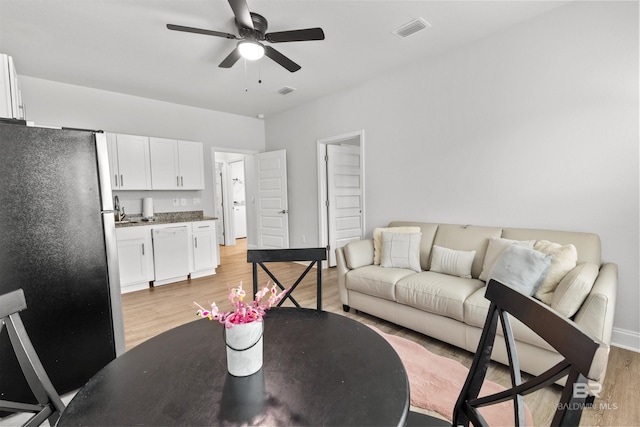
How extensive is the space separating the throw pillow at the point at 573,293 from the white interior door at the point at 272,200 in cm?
415

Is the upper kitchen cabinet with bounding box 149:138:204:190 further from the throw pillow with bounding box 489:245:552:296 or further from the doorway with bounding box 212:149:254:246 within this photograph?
the throw pillow with bounding box 489:245:552:296

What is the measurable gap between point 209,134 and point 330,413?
533 cm

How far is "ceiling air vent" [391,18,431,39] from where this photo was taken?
2682mm

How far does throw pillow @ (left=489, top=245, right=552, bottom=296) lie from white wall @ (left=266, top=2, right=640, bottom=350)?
0.80 meters

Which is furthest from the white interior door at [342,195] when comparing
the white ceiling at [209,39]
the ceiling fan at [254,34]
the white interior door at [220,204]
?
the white interior door at [220,204]

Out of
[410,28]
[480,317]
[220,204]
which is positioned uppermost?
[410,28]

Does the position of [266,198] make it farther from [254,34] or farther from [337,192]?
[254,34]

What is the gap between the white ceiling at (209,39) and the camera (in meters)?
2.43

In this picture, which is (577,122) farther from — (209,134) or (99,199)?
(209,134)

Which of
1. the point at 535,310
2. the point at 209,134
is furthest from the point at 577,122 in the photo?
the point at 209,134

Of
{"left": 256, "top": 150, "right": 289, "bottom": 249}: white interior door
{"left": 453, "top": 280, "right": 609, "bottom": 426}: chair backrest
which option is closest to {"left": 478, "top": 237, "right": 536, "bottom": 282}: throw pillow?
{"left": 453, "top": 280, "right": 609, "bottom": 426}: chair backrest

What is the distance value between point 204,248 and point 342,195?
238 centimetres

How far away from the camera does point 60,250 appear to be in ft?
5.68

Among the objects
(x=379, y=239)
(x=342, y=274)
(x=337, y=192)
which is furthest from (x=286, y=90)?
(x=342, y=274)
